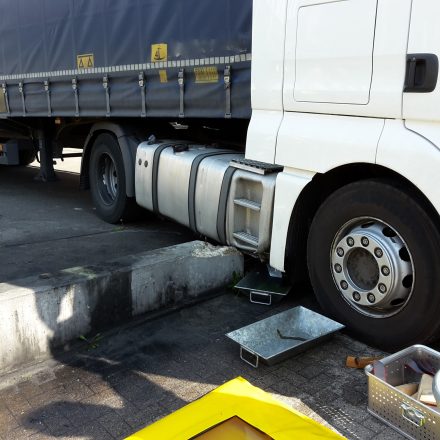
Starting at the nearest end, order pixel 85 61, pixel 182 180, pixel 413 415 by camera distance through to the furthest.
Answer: pixel 413 415, pixel 182 180, pixel 85 61

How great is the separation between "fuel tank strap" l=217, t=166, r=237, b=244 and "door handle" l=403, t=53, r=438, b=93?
5.77 ft

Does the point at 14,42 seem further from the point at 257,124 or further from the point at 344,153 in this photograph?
the point at 344,153

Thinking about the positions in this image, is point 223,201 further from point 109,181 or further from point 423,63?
point 109,181

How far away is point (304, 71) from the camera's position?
3557 millimetres

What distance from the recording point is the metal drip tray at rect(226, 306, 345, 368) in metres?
3.26

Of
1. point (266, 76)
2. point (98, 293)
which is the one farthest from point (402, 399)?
point (266, 76)

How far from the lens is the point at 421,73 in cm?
292

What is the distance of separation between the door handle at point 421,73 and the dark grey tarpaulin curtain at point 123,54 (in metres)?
1.79

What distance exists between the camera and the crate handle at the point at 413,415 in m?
2.46

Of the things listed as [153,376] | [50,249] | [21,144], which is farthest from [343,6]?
[21,144]

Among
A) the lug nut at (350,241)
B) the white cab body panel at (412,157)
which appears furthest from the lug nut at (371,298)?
the white cab body panel at (412,157)

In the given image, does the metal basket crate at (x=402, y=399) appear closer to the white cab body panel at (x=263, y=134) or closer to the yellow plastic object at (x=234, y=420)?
the yellow plastic object at (x=234, y=420)

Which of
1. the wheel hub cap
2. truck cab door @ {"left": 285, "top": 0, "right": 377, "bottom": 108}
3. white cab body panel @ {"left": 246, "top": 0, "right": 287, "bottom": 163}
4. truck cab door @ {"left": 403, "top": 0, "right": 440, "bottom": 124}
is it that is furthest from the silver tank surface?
truck cab door @ {"left": 403, "top": 0, "right": 440, "bottom": 124}

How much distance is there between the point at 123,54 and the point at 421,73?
3.73 meters
